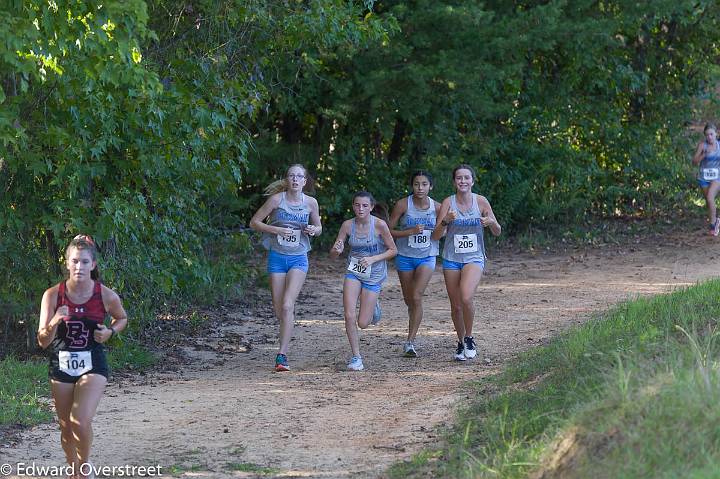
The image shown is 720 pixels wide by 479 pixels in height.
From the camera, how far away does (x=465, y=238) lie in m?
10.5

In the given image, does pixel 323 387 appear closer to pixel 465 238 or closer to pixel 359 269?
pixel 359 269

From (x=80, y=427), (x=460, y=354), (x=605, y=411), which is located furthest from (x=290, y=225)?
(x=605, y=411)

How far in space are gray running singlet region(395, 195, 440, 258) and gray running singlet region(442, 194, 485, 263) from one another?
0.85ft

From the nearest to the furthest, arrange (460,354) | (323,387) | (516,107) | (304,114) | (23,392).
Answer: (23,392) < (323,387) < (460,354) < (304,114) < (516,107)

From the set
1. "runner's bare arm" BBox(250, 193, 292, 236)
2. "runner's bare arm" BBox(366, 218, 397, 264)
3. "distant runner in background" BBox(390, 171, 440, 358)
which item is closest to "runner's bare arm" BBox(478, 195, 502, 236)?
"distant runner in background" BBox(390, 171, 440, 358)

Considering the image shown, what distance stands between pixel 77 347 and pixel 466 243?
483 centimetres

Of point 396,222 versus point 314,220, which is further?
point 396,222

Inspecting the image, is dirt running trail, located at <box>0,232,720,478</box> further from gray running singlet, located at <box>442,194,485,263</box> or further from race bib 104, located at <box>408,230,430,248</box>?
race bib 104, located at <box>408,230,430,248</box>

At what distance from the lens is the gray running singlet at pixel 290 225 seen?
10.5m

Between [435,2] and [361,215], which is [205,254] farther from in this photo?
[435,2]

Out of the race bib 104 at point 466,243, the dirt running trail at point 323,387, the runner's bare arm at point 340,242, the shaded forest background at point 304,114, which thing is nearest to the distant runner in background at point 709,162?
the shaded forest background at point 304,114

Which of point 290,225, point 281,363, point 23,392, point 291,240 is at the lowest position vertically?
point 281,363

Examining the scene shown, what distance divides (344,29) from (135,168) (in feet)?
9.49

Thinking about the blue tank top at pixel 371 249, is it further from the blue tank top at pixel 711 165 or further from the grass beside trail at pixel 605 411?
the blue tank top at pixel 711 165
